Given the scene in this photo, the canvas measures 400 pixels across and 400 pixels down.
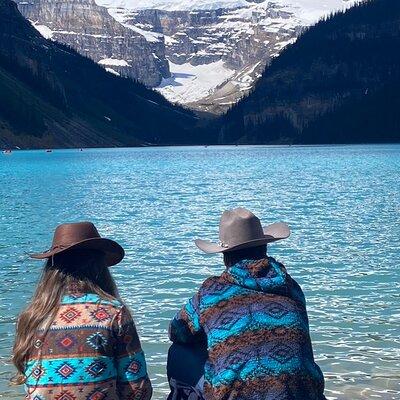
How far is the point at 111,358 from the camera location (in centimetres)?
708

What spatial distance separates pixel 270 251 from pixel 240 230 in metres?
25.6

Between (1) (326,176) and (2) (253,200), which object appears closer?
(2) (253,200)

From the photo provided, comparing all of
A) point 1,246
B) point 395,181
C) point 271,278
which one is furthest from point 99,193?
point 271,278

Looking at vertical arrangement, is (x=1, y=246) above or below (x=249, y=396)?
below

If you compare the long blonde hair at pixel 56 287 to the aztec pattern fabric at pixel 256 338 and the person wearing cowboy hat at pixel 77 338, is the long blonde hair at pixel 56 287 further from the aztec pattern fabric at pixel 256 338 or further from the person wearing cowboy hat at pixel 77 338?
the aztec pattern fabric at pixel 256 338

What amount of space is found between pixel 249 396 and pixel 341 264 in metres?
22.8

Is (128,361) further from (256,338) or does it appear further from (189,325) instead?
(256,338)

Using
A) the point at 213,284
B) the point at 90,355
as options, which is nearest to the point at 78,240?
the point at 90,355

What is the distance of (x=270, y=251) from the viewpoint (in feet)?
109

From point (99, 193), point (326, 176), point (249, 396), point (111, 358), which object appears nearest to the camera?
point (111, 358)

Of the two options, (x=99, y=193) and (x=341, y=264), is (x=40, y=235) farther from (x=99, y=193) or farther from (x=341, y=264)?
(x=99, y=193)

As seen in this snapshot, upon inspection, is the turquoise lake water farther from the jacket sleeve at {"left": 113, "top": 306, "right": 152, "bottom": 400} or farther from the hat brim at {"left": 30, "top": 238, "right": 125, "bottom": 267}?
the jacket sleeve at {"left": 113, "top": 306, "right": 152, "bottom": 400}

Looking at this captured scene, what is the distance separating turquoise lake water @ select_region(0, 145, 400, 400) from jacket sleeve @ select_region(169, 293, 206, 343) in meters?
6.62

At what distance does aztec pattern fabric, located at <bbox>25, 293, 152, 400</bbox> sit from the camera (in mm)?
7023
